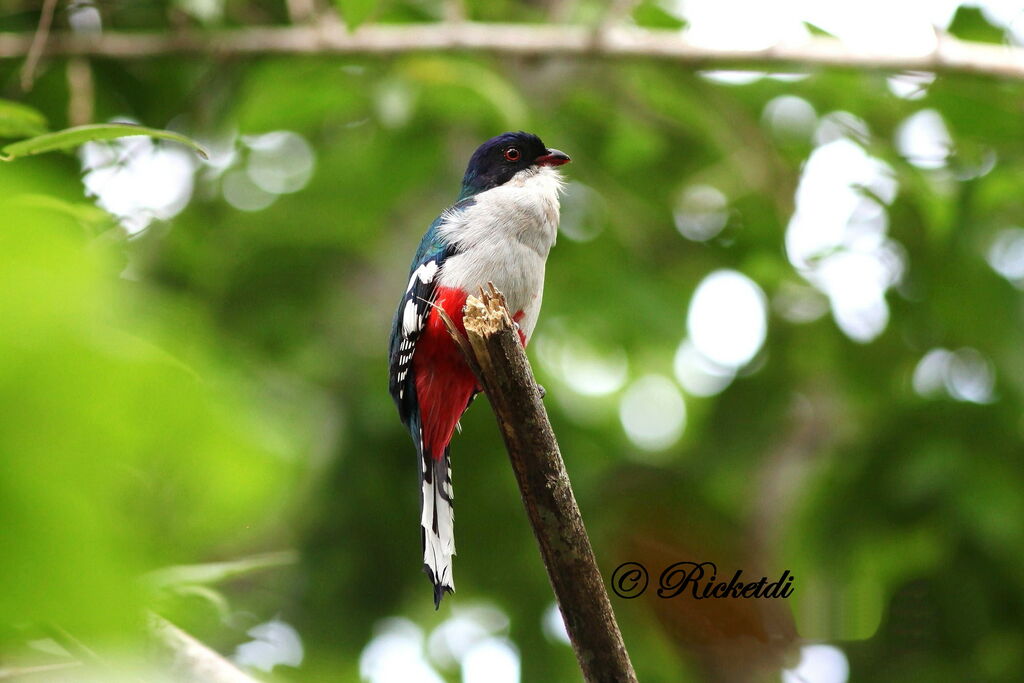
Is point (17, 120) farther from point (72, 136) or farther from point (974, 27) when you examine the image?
point (974, 27)

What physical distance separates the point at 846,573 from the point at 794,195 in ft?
8.24

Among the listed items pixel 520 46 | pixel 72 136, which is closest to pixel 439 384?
pixel 72 136

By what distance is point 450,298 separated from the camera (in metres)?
3.69

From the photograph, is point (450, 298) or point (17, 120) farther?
point (450, 298)

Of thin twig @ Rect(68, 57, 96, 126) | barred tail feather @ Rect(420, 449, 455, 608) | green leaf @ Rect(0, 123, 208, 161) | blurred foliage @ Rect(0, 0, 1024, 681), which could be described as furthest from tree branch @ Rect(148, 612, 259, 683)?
thin twig @ Rect(68, 57, 96, 126)

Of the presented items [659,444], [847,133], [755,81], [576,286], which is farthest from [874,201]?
[659,444]

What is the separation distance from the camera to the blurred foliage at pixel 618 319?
608cm

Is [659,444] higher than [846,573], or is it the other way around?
[659,444]

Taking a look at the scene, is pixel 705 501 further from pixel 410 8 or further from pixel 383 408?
pixel 410 8

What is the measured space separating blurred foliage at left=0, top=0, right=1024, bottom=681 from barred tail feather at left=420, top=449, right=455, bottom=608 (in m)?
1.22

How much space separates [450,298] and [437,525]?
821 millimetres

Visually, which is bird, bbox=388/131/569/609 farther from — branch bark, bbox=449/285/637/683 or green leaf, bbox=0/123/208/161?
green leaf, bbox=0/123/208/161

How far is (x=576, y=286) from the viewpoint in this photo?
661 centimetres

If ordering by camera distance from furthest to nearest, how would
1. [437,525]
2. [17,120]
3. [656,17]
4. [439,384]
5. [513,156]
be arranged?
[656,17] < [513,156] < [439,384] < [437,525] < [17,120]
